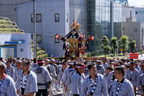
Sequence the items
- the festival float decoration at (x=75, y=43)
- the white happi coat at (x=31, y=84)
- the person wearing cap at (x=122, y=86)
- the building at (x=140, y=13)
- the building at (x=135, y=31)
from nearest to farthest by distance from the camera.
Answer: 1. the person wearing cap at (x=122, y=86)
2. the white happi coat at (x=31, y=84)
3. the festival float decoration at (x=75, y=43)
4. the building at (x=135, y=31)
5. the building at (x=140, y=13)

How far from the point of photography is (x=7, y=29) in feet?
120

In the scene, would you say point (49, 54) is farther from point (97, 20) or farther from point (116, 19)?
point (116, 19)

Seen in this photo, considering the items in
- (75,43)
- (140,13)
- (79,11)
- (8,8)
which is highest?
(140,13)

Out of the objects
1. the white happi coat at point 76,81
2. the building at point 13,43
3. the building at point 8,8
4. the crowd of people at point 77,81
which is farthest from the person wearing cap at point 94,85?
the building at point 8,8

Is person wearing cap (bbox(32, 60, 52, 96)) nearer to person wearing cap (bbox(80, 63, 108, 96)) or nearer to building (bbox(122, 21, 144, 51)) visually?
person wearing cap (bbox(80, 63, 108, 96))

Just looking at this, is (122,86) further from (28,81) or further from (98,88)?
(28,81)

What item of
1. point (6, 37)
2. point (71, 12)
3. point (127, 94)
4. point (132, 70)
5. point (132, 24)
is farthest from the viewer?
point (132, 24)

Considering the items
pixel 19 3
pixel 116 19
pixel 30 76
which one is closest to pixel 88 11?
pixel 116 19

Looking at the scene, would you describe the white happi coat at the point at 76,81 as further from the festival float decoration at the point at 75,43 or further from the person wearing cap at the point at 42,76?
the festival float decoration at the point at 75,43

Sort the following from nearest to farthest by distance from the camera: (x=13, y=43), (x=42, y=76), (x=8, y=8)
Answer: (x=42, y=76) < (x=13, y=43) < (x=8, y=8)

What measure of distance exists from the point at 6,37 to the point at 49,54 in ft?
51.0

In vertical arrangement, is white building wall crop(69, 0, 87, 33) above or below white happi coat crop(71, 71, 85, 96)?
above

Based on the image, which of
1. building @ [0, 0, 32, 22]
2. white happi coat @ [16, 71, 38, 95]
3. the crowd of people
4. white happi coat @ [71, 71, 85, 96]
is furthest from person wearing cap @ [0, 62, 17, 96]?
building @ [0, 0, 32, 22]

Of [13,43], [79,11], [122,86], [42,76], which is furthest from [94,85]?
[79,11]
